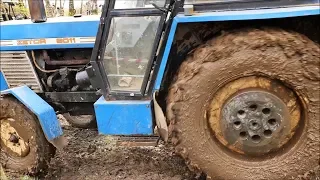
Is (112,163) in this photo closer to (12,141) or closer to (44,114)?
(44,114)

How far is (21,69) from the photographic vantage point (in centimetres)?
429

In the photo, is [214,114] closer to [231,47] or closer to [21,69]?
[231,47]

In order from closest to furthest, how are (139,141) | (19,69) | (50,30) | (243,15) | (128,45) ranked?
1. (243,15)
2. (128,45)
3. (139,141)
4. (50,30)
5. (19,69)

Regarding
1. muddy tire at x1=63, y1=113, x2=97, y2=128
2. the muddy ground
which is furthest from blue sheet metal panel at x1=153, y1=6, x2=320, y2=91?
muddy tire at x1=63, y1=113, x2=97, y2=128

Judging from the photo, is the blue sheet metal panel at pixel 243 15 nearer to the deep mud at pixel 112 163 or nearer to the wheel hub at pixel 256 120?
the wheel hub at pixel 256 120

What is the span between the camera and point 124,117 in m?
3.42

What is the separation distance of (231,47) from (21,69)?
258cm

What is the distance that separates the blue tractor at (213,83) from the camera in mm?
2914

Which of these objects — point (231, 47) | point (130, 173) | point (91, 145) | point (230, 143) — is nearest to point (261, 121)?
point (230, 143)

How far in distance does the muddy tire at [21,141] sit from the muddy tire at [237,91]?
58.0 inches

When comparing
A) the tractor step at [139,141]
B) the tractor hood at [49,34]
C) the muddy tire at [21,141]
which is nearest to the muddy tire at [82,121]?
the muddy tire at [21,141]

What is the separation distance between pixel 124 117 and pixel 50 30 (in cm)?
141

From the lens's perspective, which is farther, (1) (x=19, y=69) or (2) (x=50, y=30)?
(1) (x=19, y=69)

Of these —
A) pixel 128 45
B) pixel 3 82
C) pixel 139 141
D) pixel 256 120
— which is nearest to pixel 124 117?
pixel 139 141
